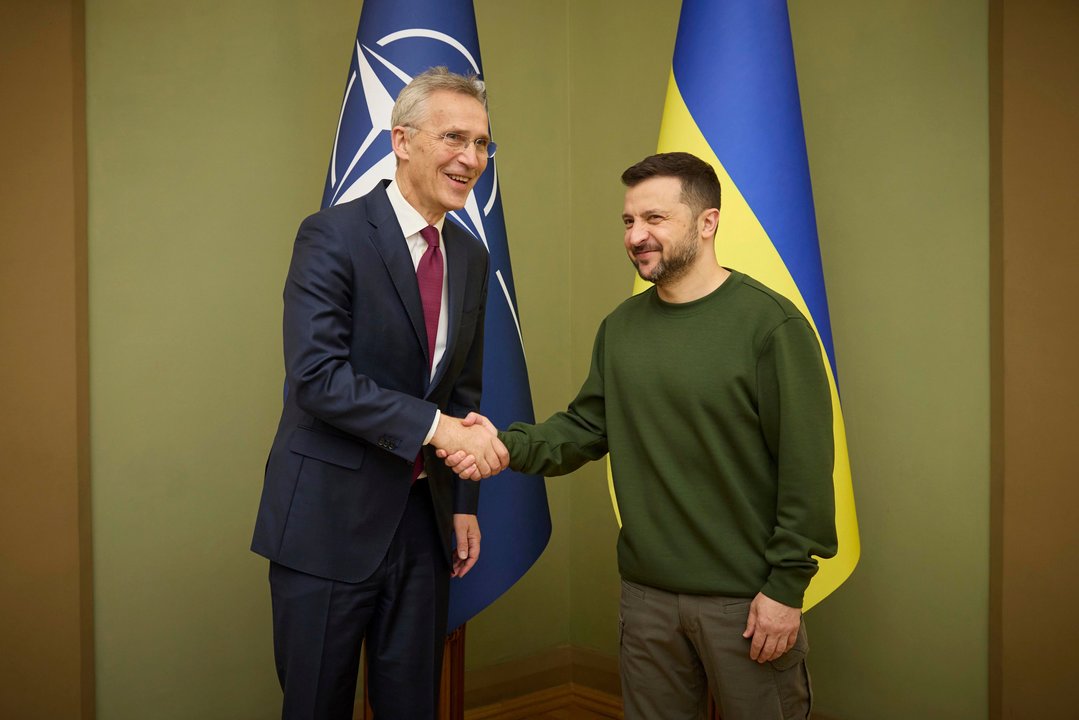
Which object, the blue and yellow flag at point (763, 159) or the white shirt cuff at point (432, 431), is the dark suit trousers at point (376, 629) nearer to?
the white shirt cuff at point (432, 431)

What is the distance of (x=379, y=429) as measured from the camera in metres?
1.71

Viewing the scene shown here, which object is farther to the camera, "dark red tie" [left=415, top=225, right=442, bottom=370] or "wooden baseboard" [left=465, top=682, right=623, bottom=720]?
"wooden baseboard" [left=465, top=682, right=623, bottom=720]

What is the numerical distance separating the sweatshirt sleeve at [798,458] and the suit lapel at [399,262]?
68 centimetres

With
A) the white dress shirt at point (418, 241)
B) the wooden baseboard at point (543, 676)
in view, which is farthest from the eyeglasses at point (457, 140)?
the wooden baseboard at point (543, 676)

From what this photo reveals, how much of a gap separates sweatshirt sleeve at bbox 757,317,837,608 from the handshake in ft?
1.90

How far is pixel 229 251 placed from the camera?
2.69 metres

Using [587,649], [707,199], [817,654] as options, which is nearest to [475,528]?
[707,199]

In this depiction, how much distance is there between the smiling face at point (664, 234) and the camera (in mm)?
1735

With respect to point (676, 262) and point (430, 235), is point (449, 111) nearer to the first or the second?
point (430, 235)

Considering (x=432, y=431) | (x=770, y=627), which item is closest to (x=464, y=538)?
(x=432, y=431)

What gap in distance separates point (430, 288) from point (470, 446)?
341 mm

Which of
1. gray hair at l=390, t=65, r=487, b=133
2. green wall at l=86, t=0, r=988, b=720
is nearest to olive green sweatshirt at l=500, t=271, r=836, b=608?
gray hair at l=390, t=65, r=487, b=133

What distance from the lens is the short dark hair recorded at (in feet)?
5.77

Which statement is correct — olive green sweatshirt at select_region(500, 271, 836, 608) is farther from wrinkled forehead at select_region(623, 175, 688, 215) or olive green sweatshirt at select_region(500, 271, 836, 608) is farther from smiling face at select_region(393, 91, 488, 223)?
smiling face at select_region(393, 91, 488, 223)
